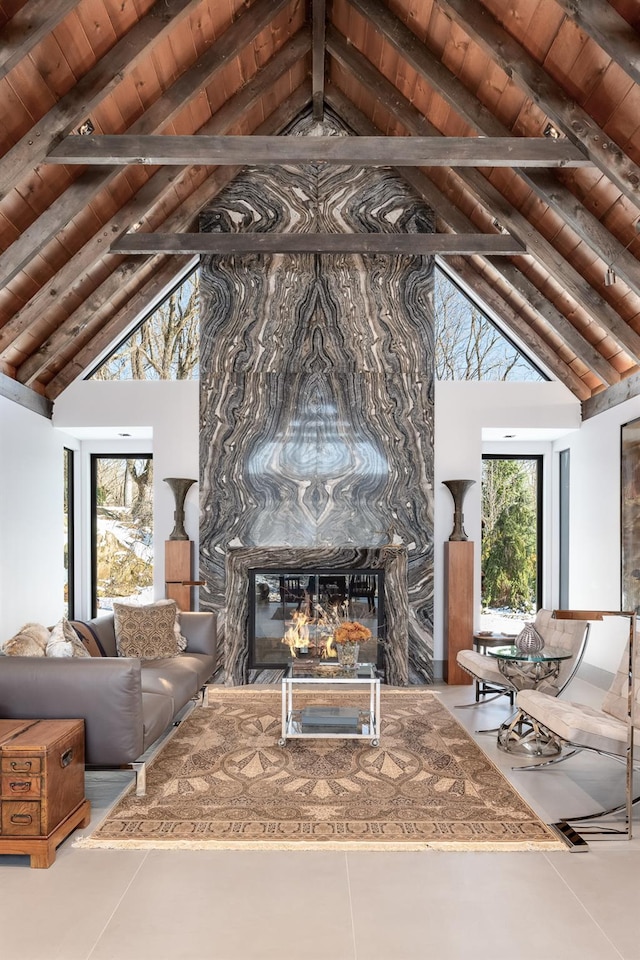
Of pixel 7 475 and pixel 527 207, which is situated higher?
pixel 527 207

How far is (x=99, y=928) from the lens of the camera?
8.22ft

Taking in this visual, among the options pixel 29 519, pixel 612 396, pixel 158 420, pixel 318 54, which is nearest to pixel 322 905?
pixel 29 519

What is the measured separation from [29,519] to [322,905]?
511 centimetres

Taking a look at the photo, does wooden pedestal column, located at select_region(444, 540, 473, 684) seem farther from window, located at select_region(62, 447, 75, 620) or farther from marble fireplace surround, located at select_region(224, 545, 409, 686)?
window, located at select_region(62, 447, 75, 620)

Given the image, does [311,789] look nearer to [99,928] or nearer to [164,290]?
[99,928]

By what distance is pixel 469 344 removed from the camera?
7484 mm

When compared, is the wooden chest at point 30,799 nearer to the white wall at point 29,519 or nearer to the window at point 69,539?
the white wall at point 29,519

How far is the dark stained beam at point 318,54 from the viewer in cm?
545

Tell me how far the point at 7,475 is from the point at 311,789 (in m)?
4.03

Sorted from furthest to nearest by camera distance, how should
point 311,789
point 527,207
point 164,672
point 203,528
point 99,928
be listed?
point 203,528
point 527,207
point 164,672
point 311,789
point 99,928

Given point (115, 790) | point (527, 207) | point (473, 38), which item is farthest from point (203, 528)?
point (473, 38)

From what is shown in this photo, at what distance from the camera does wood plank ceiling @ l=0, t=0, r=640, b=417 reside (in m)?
4.17

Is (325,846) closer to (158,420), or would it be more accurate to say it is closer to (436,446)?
(436,446)

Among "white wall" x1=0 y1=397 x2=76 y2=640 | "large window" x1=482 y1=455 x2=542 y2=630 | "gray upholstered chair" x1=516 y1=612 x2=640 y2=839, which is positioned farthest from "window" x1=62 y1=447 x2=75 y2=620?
"gray upholstered chair" x1=516 y1=612 x2=640 y2=839
